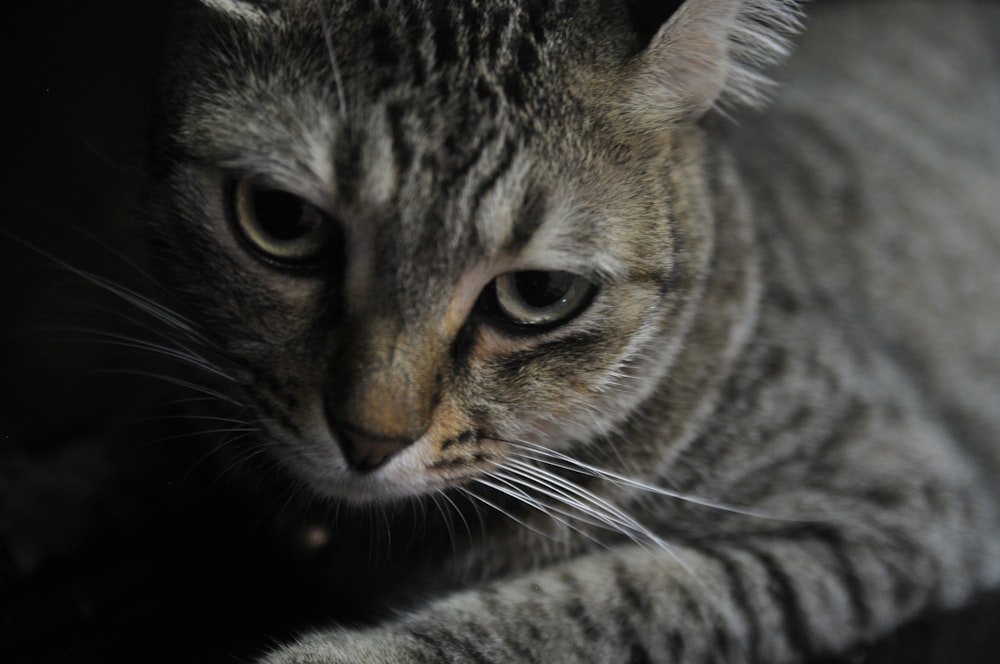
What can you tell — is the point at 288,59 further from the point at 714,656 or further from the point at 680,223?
the point at 714,656

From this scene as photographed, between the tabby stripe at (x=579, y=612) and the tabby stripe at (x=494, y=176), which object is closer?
the tabby stripe at (x=494, y=176)

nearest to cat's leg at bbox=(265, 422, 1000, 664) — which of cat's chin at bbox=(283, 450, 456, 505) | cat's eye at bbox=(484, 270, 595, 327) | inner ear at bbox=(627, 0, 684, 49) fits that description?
cat's chin at bbox=(283, 450, 456, 505)

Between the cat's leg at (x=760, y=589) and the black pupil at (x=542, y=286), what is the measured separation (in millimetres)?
297

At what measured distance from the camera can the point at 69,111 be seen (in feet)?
4.14

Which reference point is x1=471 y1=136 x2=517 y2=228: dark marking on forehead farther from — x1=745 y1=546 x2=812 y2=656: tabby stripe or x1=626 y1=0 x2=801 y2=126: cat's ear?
x1=745 y1=546 x2=812 y2=656: tabby stripe

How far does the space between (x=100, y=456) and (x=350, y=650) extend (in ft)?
1.81

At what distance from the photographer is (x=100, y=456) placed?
3.97ft

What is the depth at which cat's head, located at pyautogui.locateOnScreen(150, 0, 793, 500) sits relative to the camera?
736 millimetres

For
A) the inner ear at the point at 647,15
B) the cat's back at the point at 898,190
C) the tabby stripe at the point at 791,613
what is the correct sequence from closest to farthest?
the inner ear at the point at 647,15 → the tabby stripe at the point at 791,613 → the cat's back at the point at 898,190

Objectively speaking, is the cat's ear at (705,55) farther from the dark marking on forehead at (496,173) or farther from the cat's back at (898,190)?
the cat's back at (898,190)

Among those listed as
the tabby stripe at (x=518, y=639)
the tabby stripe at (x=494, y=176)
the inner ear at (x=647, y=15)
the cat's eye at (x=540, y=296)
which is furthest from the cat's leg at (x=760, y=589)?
the inner ear at (x=647, y=15)

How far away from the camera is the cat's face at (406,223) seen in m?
0.74

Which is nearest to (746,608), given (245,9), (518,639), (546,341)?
(518,639)

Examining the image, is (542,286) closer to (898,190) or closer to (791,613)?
(791,613)
